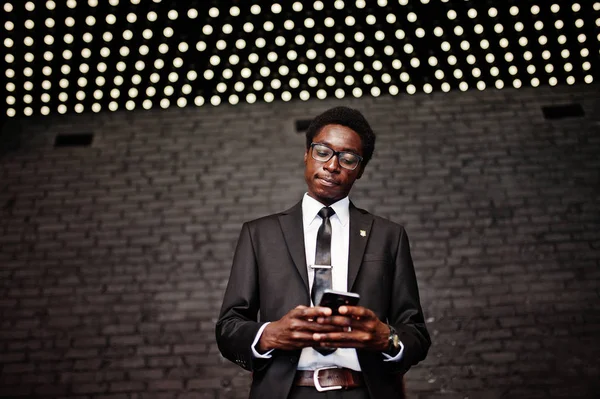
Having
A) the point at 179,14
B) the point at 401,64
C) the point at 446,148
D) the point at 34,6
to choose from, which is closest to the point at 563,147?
the point at 446,148

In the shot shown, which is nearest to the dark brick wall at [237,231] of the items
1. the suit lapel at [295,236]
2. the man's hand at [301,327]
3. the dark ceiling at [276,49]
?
the dark ceiling at [276,49]

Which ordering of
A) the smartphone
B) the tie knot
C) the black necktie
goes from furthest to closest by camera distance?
the tie knot
the black necktie
the smartphone

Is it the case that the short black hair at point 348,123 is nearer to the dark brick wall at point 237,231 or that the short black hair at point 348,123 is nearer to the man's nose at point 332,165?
the man's nose at point 332,165

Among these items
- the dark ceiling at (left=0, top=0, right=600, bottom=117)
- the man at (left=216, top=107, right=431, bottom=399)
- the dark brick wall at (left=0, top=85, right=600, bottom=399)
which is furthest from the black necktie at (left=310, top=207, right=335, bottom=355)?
the dark ceiling at (left=0, top=0, right=600, bottom=117)

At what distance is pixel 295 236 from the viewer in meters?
1.72

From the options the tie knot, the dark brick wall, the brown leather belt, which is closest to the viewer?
→ the brown leather belt

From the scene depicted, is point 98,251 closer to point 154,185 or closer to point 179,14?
point 154,185

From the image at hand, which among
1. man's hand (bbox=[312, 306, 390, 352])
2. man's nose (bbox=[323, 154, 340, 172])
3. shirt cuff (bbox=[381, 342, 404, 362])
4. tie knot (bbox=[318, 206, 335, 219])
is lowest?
shirt cuff (bbox=[381, 342, 404, 362])

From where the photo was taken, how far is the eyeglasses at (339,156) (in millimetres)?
1825

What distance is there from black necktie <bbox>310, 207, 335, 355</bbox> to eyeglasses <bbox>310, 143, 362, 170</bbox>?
23 cm

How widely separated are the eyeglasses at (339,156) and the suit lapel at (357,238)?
15cm

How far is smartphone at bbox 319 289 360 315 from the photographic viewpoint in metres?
1.34

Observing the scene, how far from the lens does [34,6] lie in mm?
4180

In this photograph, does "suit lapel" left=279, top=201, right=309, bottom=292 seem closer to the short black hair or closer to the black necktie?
the black necktie
